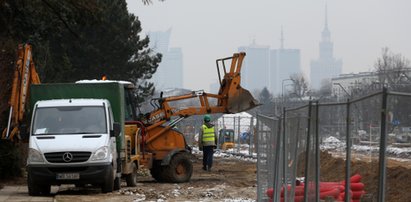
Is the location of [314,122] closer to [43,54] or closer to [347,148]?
[347,148]

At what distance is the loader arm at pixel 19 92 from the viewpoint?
19406 millimetres

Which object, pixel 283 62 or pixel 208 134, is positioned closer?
pixel 208 134

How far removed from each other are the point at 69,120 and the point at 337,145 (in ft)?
38.9

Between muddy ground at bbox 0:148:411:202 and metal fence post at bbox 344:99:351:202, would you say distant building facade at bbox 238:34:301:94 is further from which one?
metal fence post at bbox 344:99:351:202

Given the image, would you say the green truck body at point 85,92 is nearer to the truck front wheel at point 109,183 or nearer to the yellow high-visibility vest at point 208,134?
the truck front wheel at point 109,183

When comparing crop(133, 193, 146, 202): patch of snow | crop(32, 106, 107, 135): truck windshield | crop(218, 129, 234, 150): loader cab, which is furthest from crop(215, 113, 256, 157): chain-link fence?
crop(133, 193, 146, 202): patch of snow

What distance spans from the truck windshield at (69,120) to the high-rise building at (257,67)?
151533 millimetres

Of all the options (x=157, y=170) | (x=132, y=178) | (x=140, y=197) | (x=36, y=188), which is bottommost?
(x=140, y=197)

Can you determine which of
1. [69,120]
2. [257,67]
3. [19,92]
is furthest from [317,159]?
[257,67]

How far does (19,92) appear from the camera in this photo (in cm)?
1986

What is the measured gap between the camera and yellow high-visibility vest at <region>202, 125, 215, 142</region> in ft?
88.0

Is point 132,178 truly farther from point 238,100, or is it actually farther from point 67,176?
point 238,100

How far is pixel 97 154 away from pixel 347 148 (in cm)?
1157

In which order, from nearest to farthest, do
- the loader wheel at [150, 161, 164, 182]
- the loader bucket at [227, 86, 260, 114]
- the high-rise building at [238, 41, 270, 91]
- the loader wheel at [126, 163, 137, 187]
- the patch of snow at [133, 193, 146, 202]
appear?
the patch of snow at [133, 193, 146, 202] < the loader wheel at [126, 163, 137, 187] < the loader wheel at [150, 161, 164, 182] < the loader bucket at [227, 86, 260, 114] < the high-rise building at [238, 41, 270, 91]
